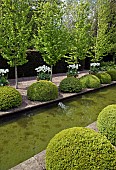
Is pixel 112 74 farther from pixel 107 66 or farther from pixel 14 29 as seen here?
pixel 14 29

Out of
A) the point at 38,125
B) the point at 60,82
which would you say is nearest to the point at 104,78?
the point at 60,82

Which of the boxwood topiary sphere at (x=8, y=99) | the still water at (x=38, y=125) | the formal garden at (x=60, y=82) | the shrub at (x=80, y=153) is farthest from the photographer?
the boxwood topiary sphere at (x=8, y=99)

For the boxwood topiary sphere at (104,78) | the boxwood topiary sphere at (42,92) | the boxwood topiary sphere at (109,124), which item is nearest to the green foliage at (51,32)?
the boxwood topiary sphere at (42,92)

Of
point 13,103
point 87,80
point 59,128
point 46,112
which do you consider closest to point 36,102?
point 46,112

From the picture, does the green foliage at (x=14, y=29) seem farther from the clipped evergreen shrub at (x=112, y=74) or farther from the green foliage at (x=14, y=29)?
the clipped evergreen shrub at (x=112, y=74)

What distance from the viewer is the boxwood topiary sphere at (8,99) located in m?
7.58

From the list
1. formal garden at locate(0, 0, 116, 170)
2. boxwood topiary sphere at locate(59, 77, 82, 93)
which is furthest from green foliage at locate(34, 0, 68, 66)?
boxwood topiary sphere at locate(59, 77, 82, 93)

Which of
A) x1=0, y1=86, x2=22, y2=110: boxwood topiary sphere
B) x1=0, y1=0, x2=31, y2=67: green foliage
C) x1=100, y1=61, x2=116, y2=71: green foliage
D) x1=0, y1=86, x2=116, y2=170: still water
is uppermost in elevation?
x1=0, y1=0, x2=31, y2=67: green foliage

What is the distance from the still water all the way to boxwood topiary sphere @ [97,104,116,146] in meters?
1.73

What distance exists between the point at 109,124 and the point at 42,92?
451 cm

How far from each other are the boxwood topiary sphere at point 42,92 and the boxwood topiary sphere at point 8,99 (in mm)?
968

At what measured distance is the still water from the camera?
5.42 meters

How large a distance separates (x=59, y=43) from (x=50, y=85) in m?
3.05

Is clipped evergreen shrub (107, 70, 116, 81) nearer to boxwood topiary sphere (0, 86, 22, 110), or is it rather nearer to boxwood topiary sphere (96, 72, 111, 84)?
boxwood topiary sphere (96, 72, 111, 84)
